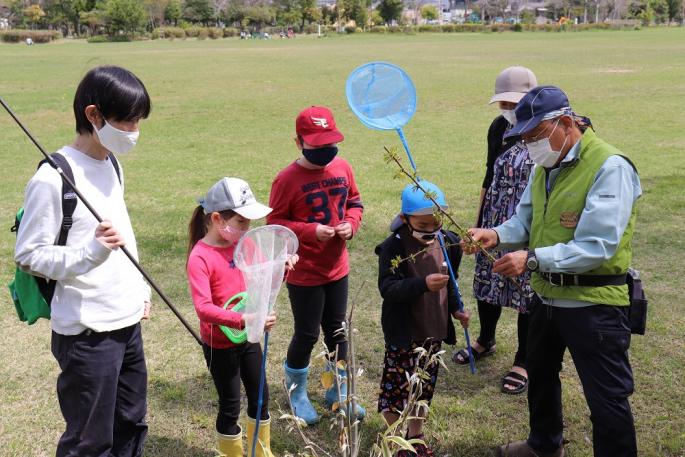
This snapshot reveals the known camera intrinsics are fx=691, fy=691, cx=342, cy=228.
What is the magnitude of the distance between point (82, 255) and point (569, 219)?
1806mm

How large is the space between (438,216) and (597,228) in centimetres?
62

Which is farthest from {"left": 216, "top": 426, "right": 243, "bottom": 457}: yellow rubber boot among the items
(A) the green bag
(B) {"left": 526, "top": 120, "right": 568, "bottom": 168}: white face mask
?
(B) {"left": 526, "top": 120, "right": 568, "bottom": 168}: white face mask

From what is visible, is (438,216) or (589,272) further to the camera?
(589,272)

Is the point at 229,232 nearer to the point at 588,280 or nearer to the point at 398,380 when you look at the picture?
the point at 398,380

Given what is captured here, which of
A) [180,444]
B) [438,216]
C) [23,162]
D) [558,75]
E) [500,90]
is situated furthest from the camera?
[558,75]

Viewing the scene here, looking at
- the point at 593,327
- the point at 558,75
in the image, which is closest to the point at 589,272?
the point at 593,327

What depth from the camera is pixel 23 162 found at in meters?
11.0

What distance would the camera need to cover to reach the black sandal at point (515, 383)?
3961mm

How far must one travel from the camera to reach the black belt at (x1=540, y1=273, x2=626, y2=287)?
2713 mm

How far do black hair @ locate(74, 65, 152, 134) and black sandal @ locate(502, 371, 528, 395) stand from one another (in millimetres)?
2618

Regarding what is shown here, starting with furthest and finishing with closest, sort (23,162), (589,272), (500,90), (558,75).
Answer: (558,75) → (23,162) → (500,90) → (589,272)

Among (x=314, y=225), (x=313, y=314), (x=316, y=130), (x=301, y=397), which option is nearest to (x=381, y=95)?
(x=316, y=130)

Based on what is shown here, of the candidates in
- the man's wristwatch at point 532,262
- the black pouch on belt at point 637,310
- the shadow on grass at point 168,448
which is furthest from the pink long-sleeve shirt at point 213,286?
the black pouch on belt at point 637,310

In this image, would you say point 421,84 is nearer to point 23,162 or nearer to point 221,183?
point 23,162
